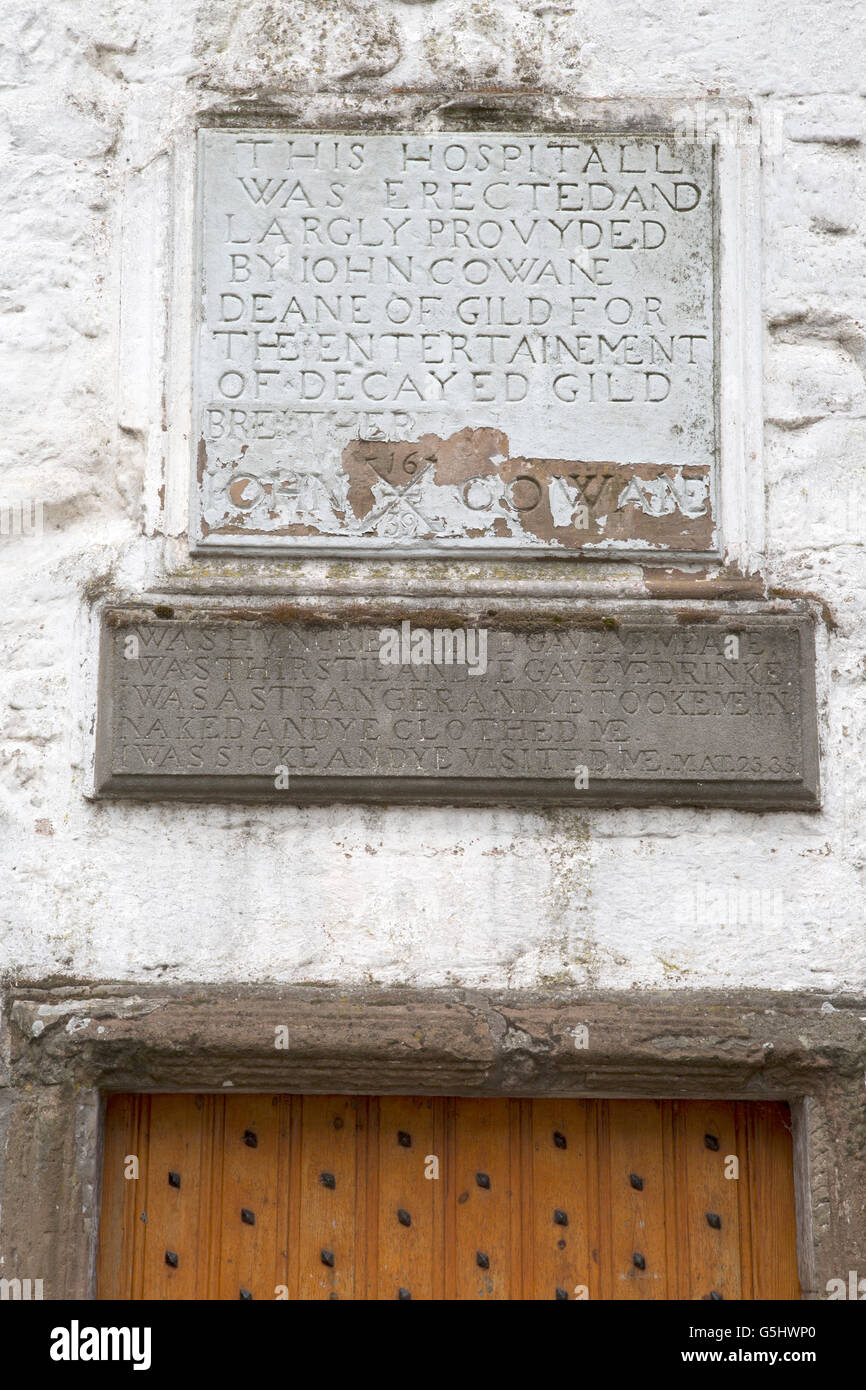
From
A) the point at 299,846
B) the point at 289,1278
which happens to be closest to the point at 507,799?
the point at 299,846

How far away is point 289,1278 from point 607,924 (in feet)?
3.17

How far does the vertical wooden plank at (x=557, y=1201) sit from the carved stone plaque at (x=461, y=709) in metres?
0.67

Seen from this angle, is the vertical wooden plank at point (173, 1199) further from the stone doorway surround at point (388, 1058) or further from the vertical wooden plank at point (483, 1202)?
the vertical wooden plank at point (483, 1202)

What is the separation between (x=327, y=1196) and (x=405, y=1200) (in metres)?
0.16

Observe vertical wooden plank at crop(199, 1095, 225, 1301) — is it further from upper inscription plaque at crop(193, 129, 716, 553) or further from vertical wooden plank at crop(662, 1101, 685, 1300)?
upper inscription plaque at crop(193, 129, 716, 553)

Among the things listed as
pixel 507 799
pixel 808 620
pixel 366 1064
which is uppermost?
pixel 808 620

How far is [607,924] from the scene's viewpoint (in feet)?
9.35

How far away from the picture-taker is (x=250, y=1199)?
9.38 ft

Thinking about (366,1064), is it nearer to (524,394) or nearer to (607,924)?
(607,924)

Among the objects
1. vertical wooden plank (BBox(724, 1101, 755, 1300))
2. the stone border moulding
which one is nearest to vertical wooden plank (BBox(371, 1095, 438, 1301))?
vertical wooden plank (BBox(724, 1101, 755, 1300))

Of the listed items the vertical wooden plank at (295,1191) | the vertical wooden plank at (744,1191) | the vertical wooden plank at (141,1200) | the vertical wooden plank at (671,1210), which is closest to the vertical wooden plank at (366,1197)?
the vertical wooden plank at (295,1191)

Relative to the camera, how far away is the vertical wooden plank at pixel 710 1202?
9.29 feet

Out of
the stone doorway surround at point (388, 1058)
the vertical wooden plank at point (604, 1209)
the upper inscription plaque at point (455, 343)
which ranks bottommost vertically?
the vertical wooden plank at point (604, 1209)

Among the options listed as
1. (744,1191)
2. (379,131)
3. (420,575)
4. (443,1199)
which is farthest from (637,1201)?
(379,131)
